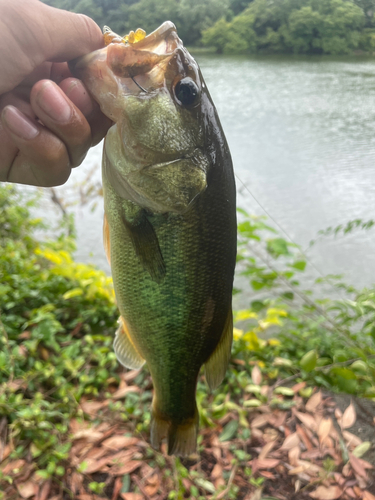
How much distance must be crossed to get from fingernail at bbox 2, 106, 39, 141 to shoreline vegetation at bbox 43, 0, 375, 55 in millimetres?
2221

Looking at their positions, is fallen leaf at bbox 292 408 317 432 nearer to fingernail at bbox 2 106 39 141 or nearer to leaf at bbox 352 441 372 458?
leaf at bbox 352 441 372 458

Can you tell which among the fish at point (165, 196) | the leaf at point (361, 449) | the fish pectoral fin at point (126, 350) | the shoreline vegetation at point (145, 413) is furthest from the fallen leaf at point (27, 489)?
the leaf at point (361, 449)

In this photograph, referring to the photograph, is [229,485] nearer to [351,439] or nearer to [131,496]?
[131,496]

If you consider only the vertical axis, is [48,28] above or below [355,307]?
above

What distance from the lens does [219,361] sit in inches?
42.5

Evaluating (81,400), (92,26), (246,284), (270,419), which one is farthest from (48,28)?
(246,284)

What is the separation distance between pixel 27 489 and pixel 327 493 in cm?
137

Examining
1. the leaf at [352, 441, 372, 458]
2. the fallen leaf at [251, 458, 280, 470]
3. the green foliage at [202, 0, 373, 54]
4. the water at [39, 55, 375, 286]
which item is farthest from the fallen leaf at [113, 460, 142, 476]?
the green foliage at [202, 0, 373, 54]

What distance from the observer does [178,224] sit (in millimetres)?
892

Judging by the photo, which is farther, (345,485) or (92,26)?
(345,485)

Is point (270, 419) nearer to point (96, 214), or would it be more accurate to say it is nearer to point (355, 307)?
point (355, 307)

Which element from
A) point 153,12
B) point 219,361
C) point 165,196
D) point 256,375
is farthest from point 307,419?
point 153,12

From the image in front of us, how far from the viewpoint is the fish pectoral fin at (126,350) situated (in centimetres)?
115

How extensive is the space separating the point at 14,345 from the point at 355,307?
6.35 feet
